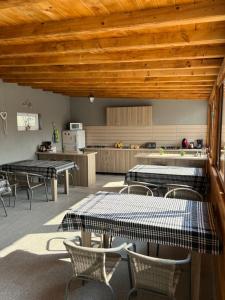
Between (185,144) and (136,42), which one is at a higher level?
(136,42)

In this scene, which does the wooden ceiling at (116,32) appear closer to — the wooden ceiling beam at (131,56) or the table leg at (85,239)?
the wooden ceiling beam at (131,56)

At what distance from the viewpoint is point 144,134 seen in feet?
26.3

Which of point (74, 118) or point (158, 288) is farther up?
point (74, 118)

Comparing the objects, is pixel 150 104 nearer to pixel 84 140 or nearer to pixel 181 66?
pixel 84 140

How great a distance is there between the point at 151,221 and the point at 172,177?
2.28m

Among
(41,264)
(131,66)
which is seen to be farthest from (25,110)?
(41,264)

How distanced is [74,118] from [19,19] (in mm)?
6238

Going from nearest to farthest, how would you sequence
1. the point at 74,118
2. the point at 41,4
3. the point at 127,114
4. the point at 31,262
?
the point at 41,4, the point at 31,262, the point at 127,114, the point at 74,118

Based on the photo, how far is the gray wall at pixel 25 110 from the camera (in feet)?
18.9

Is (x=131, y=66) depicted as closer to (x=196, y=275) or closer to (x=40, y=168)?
(x=40, y=168)

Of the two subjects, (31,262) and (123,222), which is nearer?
(123,222)

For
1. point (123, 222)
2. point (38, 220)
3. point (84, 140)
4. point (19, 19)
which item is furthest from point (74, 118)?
point (123, 222)

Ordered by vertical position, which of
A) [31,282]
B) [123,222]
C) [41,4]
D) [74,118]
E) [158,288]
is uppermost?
[41,4]

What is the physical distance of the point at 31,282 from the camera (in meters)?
2.57
